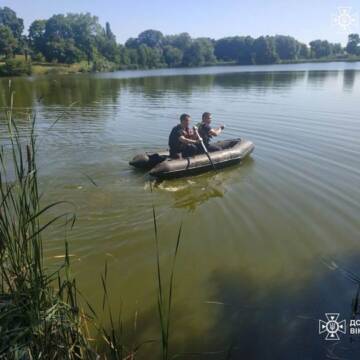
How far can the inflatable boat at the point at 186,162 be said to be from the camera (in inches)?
330

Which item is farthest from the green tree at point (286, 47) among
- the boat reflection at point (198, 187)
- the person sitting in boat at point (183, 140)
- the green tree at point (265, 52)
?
the boat reflection at point (198, 187)

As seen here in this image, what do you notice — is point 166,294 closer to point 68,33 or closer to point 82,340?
point 82,340

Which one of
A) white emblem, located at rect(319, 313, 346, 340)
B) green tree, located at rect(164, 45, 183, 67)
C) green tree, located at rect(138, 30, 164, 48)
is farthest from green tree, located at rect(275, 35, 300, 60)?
white emblem, located at rect(319, 313, 346, 340)

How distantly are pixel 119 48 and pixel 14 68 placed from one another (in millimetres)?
39524

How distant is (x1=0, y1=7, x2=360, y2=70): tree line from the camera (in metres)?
70.5

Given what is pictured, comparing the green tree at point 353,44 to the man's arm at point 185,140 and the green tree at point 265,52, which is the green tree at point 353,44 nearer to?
the green tree at point 265,52

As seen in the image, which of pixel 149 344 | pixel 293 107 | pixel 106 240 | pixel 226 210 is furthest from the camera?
pixel 293 107

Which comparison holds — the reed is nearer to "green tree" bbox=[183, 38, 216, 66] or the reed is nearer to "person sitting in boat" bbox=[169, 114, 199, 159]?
"person sitting in boat" bbox=[169, 114, 199, 159]

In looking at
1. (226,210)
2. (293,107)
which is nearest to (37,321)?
(226,210)

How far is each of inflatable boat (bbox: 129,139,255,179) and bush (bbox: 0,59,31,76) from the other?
49400 mm

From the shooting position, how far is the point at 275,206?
6.95 metres

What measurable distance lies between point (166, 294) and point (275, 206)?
329 centimetres

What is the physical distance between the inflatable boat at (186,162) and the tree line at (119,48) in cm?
6192

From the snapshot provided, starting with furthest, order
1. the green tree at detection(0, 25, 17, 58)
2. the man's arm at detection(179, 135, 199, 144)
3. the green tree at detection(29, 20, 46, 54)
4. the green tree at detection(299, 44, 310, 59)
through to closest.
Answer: the green tree at detection(299, 44, 310, 59), the green tree at detection(29, 20, 46, 54), the green tree at detection(0, 25, 17, 58), the man's arm at detection(179, 135, 199, 144)
